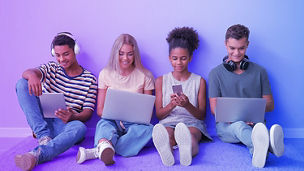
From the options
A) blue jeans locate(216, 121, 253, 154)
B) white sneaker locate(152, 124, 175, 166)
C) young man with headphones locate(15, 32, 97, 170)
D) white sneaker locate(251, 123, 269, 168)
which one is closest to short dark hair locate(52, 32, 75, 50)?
young man with headphones locate(15, 32, 97, 170)

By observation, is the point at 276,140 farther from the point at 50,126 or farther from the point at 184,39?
the point at 50,126

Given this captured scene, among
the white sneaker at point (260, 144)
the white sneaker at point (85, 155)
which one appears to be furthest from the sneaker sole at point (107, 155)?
the white sneaker at point (260, 144)

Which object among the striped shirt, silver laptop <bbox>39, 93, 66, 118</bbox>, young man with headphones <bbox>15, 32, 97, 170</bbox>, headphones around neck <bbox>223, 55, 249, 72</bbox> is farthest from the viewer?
the striped shirt

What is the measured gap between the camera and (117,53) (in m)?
2.40

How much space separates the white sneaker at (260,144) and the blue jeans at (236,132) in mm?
110

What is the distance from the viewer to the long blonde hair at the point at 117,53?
7.88ft

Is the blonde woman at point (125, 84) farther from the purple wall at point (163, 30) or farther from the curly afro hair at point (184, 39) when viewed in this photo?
the curly afro hair at point (184, 39)

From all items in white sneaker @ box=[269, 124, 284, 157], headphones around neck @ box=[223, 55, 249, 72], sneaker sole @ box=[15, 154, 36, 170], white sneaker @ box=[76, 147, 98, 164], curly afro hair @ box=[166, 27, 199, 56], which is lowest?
white sneaker @ box=[76, 147, 98, 164]

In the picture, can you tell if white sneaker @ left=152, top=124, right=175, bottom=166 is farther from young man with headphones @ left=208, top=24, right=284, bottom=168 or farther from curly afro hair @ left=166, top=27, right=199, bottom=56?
curly afro hair @ left=166, top=27, right=199, bottom=56

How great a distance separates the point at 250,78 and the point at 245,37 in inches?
13.5

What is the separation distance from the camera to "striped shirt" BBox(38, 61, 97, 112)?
2430mm

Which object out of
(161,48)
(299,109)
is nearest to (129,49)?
(161,48)

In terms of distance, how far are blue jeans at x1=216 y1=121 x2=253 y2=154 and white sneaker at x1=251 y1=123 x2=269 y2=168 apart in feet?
0.36

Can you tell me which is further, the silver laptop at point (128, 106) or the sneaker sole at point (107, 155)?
the silver laptop at point (128, 106)
